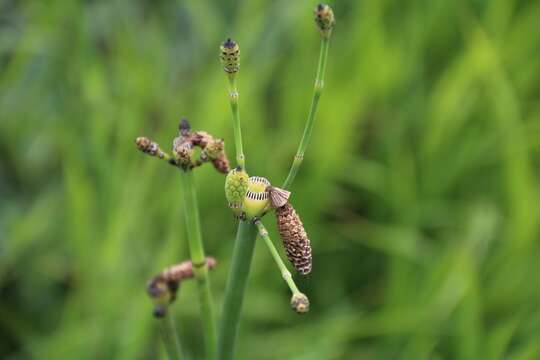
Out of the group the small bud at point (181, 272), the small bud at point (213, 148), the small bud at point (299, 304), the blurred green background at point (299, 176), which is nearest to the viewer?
the small bud at point (299, 304)

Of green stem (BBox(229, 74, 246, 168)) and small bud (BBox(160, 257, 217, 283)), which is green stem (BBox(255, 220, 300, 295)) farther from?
small bud (BBox(160, 257, 217, 283))

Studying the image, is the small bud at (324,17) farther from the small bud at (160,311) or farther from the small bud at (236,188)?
the small bud at (160,311)

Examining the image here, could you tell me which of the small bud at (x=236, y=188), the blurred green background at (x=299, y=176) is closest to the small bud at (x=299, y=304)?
the small bud at (x=236, y=188)

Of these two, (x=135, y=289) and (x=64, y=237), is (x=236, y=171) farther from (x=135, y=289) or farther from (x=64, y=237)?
(x=64, y=237)

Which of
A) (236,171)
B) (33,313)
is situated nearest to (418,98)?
(33,313)

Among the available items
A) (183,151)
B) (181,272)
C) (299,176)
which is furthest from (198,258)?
(299,176)
